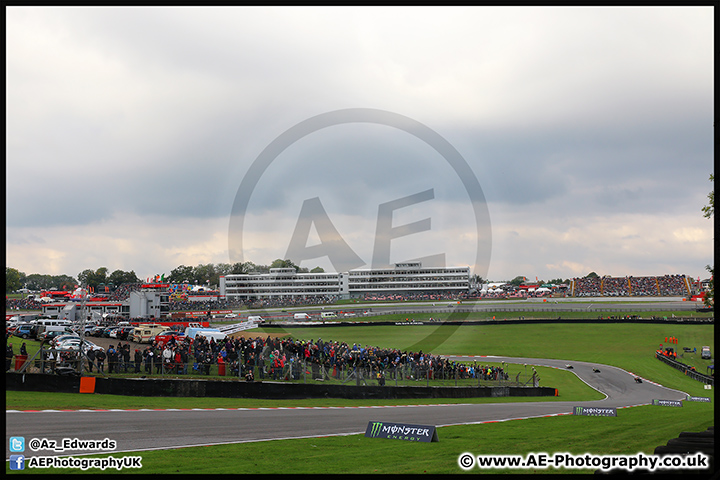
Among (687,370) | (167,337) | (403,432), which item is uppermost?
(403,432)

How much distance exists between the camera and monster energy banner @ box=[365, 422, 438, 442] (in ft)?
43.1

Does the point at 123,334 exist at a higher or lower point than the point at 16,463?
lower

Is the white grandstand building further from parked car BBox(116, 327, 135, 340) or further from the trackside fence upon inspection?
parked car BBox(116, 327, 135, 340)

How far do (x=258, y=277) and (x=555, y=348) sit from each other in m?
128

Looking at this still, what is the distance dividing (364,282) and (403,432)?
542ft

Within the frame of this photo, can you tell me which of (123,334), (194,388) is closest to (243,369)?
(194,388)

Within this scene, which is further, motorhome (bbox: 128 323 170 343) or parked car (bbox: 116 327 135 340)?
parked car (bbox: 116 327 135 340)

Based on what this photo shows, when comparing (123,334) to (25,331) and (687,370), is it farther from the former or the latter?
(687,370)

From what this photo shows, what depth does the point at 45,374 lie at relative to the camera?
2083 cm

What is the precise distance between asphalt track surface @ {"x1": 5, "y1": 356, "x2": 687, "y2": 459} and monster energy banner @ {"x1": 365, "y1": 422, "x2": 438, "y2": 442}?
1.11m

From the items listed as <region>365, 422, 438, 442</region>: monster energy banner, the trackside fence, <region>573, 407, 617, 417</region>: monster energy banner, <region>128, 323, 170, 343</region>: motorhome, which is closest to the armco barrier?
<region>573, 407, 617, 417</region>: monster energy banner

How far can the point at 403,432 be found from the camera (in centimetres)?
1352

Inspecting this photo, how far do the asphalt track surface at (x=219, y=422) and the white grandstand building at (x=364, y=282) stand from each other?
150018 millimetres
